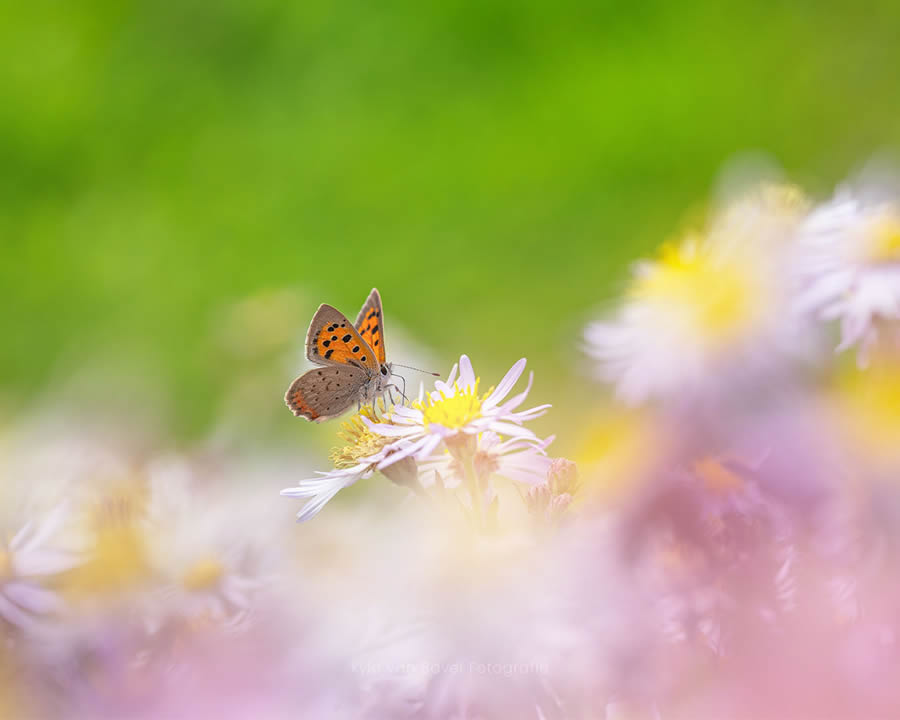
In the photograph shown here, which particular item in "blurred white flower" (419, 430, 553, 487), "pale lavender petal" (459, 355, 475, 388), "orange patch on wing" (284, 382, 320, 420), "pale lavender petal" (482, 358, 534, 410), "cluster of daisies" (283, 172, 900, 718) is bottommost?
"cluster of daisies" (283, 172, 900, 718)

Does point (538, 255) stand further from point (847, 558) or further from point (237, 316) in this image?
point (847, 558)

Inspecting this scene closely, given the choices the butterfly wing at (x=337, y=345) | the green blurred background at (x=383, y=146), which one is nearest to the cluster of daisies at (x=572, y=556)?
the butterfly wing at (x=337, y=345)

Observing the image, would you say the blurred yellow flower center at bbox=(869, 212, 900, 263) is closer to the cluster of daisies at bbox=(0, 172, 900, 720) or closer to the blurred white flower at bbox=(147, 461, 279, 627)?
the cluster of daisies at bbox=(0, 172, 900, 720)

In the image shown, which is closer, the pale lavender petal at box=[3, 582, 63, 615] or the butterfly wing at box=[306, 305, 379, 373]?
the pale lavender petal at box=[3, 582, 63, 615]

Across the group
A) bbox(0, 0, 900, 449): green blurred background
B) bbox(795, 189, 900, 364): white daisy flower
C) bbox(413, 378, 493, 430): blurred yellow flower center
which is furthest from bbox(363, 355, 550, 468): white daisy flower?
bbox(0, 0, 900, 449): green blurred background

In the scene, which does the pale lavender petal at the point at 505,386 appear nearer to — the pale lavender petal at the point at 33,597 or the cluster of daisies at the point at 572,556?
the cluster of daisies at the point at 572,556

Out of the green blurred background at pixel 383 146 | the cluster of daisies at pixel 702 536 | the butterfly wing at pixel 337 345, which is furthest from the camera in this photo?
the green blurred background at pixel 383 146

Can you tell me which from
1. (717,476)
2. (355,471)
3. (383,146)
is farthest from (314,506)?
(383,146)

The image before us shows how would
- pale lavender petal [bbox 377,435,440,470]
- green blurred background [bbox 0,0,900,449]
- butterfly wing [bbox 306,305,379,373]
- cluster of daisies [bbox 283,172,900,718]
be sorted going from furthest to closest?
green blurred background [bbox 0,0,900,449], butterfly wing [bbox 306,305,379,373], pale lavender petal [bbox 377,435,440,470], cluster of daisies [bbox 283,172,900,718]
